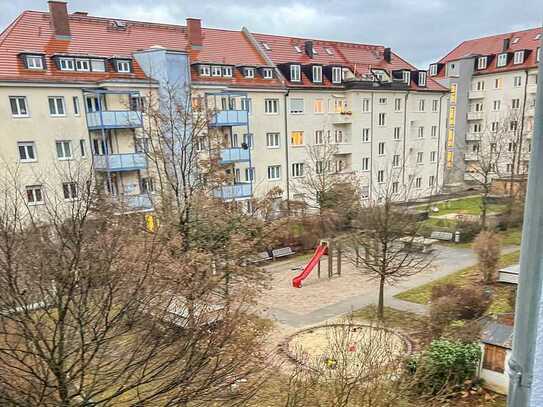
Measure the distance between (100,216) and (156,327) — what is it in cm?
409

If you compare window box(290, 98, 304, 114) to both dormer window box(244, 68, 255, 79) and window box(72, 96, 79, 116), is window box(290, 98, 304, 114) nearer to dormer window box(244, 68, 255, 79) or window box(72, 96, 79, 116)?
dormer window box(244, 68, 255, 79)

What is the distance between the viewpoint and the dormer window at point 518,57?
44.9 m

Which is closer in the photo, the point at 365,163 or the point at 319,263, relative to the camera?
the point at 319,263

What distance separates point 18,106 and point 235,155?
13135mm

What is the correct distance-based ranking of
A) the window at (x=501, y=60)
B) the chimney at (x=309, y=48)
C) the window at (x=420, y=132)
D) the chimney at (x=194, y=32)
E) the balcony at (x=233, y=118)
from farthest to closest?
the window at (x=501, y=60) < the window at (x=420, y=132) < the chimney at (x=309, y=48) < the chimney at (x=194, y=32) < the balcony at (x=233, y=118)

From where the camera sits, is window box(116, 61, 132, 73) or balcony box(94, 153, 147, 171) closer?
balcony box(94, 153, 147, 171)

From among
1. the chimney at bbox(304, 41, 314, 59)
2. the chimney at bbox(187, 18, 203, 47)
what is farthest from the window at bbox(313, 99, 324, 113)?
the chimney at bbox(187, 18, 203, 47)

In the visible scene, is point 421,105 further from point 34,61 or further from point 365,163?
point 34,61

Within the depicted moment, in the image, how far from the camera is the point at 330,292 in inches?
739

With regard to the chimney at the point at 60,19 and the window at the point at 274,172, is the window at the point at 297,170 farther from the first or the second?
the chimney at the point at 60,19

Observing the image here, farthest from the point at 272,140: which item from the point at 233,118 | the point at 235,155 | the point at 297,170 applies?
the point at 233,118

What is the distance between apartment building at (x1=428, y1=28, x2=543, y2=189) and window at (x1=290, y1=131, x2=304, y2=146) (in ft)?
64.2

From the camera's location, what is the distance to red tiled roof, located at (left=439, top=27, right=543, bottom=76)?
1764 inches

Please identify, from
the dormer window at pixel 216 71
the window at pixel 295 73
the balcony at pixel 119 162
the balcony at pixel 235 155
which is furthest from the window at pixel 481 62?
the balcony at pixel 119 162
